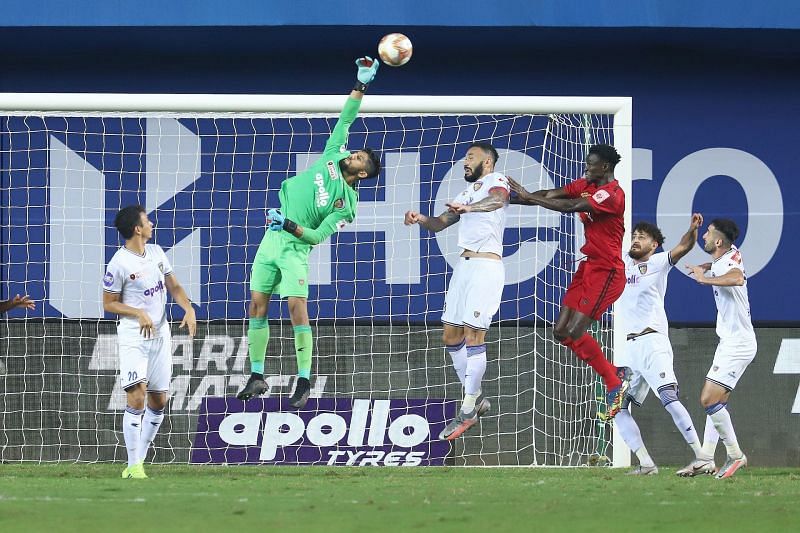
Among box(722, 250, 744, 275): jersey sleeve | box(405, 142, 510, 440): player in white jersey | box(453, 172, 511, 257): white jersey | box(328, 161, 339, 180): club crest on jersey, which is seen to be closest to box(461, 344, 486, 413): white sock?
box(405, 142, 510, 440): player in white jersey

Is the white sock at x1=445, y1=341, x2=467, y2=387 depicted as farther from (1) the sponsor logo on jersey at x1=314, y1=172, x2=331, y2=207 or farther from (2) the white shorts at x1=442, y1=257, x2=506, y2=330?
(1) the sponsor logo on jersey at x1=314, y1=172, x2=331, y2=207

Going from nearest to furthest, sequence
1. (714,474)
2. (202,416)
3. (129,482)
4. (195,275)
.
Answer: (129,482) < (714,474) < (202,416) < (195,275)

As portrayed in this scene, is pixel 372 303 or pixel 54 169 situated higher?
pixel 54 169

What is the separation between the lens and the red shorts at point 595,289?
34.9 ft

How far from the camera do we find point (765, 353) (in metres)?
13.1

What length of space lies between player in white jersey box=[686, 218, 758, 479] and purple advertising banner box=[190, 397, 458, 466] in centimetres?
278

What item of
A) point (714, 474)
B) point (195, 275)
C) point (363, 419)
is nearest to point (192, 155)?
point (195, 275)

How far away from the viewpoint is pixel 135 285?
33.2ft

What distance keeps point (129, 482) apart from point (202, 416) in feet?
11.5

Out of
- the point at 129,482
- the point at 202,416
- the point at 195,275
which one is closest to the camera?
the point at 129,482

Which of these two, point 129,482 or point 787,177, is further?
point 787,177

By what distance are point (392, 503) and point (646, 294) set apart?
4.05 m

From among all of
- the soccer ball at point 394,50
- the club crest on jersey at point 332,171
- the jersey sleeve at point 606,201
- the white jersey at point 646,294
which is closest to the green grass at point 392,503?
the white jersey at point 646,294

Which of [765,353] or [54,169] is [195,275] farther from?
[765,353]
